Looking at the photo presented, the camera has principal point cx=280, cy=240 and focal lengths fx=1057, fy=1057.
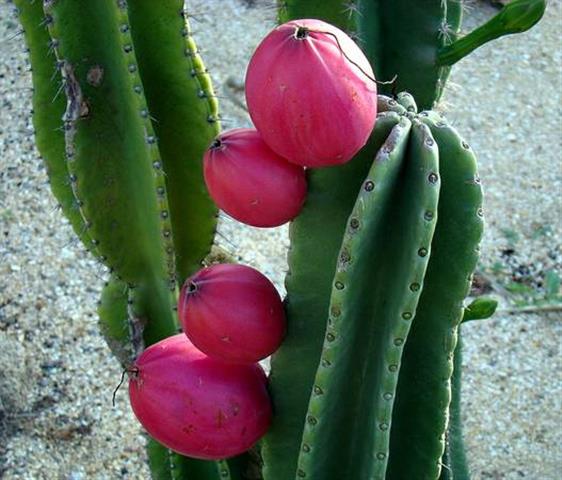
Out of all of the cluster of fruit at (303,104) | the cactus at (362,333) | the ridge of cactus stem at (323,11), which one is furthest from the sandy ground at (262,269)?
the cluster of fruit at (303,104)

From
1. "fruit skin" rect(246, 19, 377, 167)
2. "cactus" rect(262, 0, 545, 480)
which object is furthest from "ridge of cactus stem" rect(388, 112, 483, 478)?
"fruit skin" rect(246, 19, 377, 167)

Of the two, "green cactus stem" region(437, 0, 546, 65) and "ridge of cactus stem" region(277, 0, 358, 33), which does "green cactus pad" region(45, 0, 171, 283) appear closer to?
"ridge of cactus stem" region(277, 0, 358, 33)

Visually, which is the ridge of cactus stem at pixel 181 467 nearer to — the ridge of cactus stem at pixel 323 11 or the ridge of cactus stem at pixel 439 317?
the ridge of cactus stem at pixel 439 317

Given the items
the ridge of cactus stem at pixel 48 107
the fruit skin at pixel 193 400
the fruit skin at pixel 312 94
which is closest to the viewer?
the fruit skin at pixel 312 94

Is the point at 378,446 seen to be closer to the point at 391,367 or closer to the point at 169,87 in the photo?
the point at 391,367

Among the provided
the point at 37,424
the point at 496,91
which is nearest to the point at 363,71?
the point at 37,424

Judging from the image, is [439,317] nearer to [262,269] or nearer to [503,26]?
[503,26]
